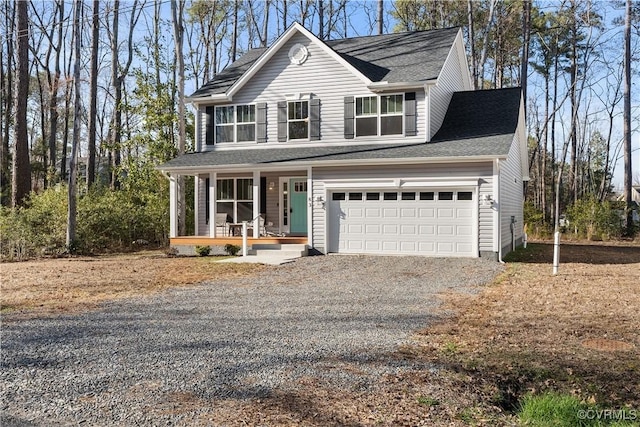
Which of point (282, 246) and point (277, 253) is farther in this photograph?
point (282, 246)

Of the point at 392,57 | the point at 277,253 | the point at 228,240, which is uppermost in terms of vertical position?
the point at 392,57

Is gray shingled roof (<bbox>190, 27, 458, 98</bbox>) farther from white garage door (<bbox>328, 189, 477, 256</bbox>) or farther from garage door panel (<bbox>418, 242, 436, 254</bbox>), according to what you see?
garage door panel (<bbox>418, 242, 436, 254</bbox>)

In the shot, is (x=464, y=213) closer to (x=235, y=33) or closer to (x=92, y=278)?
(x=92, y=278)

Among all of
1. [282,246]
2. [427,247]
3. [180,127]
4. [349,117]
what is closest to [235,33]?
[180,127]

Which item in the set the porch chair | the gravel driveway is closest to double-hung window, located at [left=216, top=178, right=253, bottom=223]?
the porch chair

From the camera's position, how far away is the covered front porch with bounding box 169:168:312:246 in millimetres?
15559

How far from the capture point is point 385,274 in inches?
410

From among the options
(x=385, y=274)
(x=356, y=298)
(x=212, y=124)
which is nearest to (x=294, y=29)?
(x=212, y=124)

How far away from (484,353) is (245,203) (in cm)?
1224

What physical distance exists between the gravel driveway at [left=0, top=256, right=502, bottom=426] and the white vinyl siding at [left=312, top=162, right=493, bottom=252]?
428 centimetres

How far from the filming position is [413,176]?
43.3 ft

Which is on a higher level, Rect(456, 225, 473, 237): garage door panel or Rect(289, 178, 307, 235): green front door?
→ Rect(289, 178, 307, 235): green front door

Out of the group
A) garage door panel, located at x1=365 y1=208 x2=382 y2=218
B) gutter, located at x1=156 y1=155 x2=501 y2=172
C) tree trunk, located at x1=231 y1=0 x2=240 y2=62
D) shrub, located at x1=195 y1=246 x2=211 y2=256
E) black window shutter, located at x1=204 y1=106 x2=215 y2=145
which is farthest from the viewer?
tree trunk, located at x1=231 y1=0 x2=240 y2=62

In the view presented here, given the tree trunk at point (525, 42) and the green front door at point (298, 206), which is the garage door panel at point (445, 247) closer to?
the green front door at point (298, 206)
